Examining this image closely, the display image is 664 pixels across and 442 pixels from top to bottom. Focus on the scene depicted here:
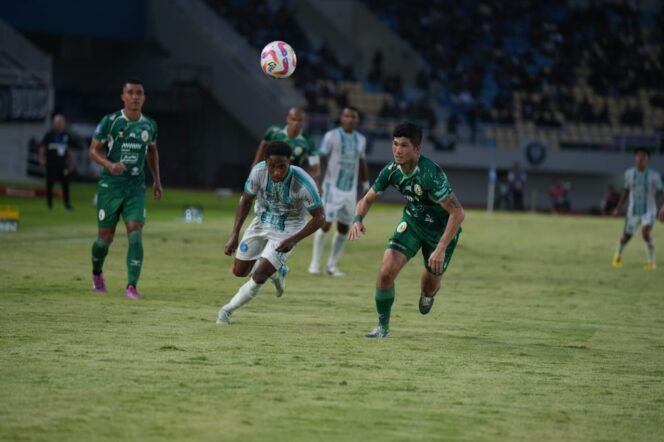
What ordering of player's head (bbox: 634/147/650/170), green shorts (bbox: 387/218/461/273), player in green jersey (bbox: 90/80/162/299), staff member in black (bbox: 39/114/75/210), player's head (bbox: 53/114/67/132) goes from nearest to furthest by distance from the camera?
green shorts (bbox: 387/218/461/273), player in green jersey (bbox: 90/80/162/299), player's head (bbox: 634/147/650/170), player's head (bbox: 53/114/67/132), staff member in black (bbox: 39/114/75/210)

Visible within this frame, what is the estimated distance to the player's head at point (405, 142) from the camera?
11.8m

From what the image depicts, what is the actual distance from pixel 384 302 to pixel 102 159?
449cm

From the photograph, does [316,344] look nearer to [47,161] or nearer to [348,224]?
[348,224]

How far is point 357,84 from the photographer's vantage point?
56625 millimetres

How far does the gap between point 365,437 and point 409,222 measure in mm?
5023

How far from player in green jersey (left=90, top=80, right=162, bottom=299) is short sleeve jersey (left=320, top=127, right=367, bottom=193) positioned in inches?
217

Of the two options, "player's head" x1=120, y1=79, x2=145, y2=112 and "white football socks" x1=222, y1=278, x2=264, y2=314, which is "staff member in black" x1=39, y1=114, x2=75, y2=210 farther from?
"white football socks" x1=222, y1=278, x2=264, y2=314

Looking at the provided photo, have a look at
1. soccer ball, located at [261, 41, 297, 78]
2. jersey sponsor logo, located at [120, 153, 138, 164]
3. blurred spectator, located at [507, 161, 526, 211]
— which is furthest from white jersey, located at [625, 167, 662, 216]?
blurred spectator, located at [507, 161, 526, 211]

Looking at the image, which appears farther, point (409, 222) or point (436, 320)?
point (436, 320)

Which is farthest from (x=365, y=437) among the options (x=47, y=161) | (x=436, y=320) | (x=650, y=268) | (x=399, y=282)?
(x=47, y=161)

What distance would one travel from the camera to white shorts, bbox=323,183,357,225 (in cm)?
2022

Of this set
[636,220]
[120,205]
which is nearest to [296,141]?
[120,205]

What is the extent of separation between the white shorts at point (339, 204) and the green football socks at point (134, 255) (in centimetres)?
567

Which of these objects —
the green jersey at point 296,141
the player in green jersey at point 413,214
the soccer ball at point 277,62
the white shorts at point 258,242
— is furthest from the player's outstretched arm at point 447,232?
the green jersey at point 296,141
